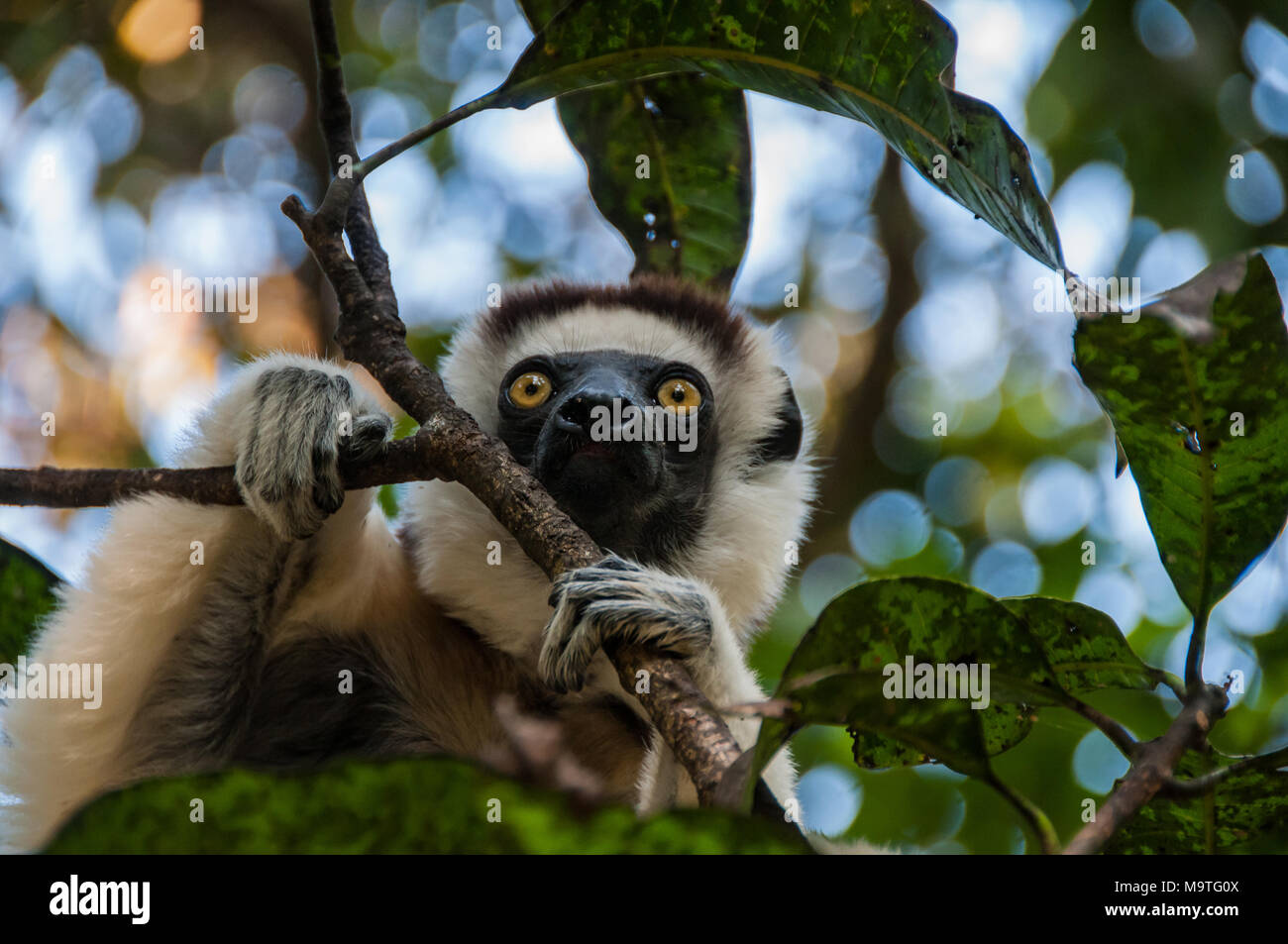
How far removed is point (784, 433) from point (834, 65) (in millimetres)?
1961

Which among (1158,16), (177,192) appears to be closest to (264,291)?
(177,192)

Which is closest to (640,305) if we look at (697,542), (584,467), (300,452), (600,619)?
(697,542)

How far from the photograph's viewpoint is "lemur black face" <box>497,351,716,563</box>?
325 centimetres

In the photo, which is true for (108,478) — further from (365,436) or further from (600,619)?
(600,619)

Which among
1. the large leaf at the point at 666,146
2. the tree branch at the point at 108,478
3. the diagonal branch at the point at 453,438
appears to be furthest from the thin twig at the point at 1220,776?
the large leaf at the point at 666,146

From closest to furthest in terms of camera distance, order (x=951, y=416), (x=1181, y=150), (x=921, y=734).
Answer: (x=921, y=734)
(x=1181, y=150)
(x=951, y=416)

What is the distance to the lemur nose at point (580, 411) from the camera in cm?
326

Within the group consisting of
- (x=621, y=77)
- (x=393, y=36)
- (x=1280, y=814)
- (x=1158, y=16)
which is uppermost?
(x=393, y=36)

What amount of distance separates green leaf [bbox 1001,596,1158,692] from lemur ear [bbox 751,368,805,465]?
2177 millimetres

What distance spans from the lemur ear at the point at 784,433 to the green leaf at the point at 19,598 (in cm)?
240

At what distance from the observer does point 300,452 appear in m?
2.85
